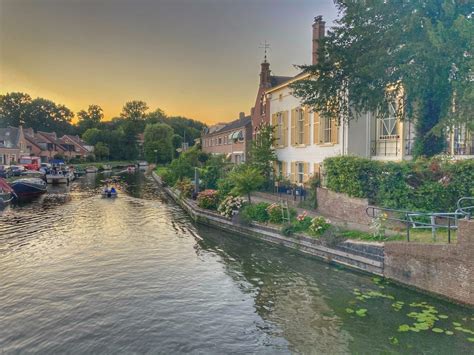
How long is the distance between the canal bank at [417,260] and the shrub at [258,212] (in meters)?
3.25

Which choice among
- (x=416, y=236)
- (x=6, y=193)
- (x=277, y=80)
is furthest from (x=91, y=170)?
(x=416, y=236)

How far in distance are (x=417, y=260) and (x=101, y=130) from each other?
383ft

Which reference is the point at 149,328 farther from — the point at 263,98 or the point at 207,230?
the point at 263,98

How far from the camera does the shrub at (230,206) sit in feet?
70.6

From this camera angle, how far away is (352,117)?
20.1 meters

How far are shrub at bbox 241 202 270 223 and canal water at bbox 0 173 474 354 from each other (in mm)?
1363

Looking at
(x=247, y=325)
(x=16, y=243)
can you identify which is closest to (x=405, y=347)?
(x=247, y=325)

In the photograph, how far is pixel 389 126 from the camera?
20953 millimetres

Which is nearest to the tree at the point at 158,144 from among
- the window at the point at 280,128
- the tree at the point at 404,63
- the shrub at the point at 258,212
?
the window at the point at 280,128

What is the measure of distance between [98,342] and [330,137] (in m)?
18.5

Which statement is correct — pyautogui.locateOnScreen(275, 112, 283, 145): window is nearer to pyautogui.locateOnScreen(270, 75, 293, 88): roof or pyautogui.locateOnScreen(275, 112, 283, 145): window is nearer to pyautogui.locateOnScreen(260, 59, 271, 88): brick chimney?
pyautogui.locateOnScreen(260, 59, 271, 88): brick chimney

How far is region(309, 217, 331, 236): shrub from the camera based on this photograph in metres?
15.2

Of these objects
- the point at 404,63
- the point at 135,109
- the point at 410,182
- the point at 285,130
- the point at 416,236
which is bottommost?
the point at 416,236

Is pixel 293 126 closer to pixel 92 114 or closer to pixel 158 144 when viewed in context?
pixel 158 144
